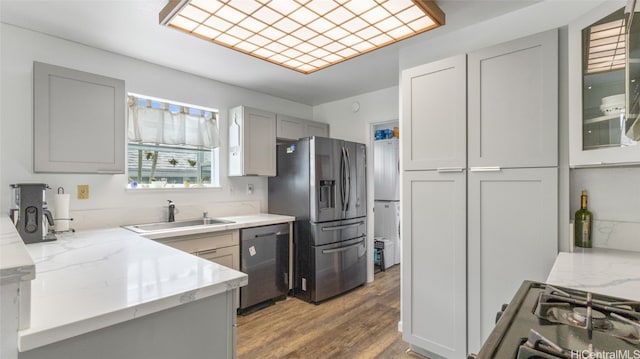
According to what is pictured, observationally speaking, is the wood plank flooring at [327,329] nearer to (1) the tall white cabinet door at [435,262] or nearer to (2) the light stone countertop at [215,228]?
(1) the tall white cabinet door at [435,262]

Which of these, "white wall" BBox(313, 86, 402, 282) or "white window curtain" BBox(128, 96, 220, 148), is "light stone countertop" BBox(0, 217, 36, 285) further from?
"white wall" BBox(313, 86, 402, 282)

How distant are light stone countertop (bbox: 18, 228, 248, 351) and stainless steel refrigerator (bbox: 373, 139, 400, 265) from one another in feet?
12.2

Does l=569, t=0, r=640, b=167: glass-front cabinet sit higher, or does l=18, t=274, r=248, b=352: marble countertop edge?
l=569, t=0, r=640, b=167: glass-front cabinet

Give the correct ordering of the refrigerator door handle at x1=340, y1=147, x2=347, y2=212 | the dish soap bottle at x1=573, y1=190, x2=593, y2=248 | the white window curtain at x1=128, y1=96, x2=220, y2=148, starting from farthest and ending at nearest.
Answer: the refrigerator door handle at x1=340, y1=147, x2=347, y2=212 < the white window curtain at x1=128, y1=96, x2=220, y2=148 < the dish soap bottle at x1=573, y1=190, x2=593, y2=248

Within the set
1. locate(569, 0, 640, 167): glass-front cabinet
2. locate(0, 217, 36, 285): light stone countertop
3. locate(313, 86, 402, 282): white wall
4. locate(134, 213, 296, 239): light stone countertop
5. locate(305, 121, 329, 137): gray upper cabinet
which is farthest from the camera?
locate(305, 121, 329, 137): gray upper cabinet

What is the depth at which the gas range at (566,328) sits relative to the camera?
65cm

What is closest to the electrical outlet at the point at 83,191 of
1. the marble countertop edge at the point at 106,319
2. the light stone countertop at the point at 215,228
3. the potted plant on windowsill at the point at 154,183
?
the potted plant on windowsill at the point at 154,183

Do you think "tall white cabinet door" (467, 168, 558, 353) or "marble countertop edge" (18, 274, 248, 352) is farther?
"tall white cabinet door" (467, 168, 558, 353)

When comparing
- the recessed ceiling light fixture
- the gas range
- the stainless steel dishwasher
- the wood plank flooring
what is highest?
the recessed ceiling light fixture

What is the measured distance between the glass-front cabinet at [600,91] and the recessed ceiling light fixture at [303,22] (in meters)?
0.81

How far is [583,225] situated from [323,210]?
2176 mm

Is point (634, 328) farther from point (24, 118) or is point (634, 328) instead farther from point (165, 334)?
point (24, 118)

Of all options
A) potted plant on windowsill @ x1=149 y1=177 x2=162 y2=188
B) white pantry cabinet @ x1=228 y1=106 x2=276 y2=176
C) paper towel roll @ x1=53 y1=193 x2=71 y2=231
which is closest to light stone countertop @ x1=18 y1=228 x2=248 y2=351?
paper towel roll @ x1=53 y1=193 x2=71 y2=231

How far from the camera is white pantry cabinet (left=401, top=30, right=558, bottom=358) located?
1.67 metres
